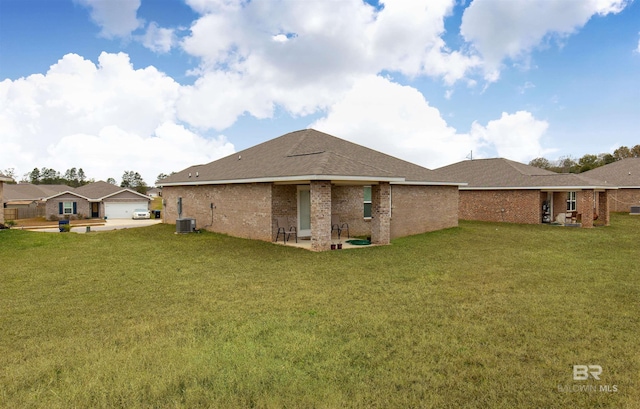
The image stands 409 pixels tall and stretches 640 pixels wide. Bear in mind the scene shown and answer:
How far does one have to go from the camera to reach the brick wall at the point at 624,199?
3195 cm

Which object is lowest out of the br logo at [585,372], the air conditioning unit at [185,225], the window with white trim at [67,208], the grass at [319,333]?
the br logo at [585,372]

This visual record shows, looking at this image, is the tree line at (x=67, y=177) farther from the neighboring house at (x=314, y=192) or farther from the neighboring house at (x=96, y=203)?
the neighboring house at (x=314, y=192)

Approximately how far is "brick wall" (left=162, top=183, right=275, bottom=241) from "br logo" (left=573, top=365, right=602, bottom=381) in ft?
38.2

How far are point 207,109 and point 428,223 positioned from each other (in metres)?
14.1

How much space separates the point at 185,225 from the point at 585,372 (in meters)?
18.0

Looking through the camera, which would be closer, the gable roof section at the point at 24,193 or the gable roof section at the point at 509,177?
the gable roof section at the point at 509,177

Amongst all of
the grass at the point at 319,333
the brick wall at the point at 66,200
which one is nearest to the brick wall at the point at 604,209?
the grass at the point at 319,333

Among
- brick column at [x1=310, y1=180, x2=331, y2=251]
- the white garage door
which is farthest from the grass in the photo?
the white garage door

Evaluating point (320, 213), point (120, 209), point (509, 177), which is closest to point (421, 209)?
point (320, 213)

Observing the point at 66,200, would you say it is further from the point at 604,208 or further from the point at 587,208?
the point at 604,208

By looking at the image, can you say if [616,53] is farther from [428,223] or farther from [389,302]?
[389,302]

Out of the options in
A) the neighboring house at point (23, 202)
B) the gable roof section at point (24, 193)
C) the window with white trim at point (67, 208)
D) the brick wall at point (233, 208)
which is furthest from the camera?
the gable roof section at point (24, 193)

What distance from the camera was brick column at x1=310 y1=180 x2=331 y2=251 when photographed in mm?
12484

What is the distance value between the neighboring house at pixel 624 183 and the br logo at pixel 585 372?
115 ft
